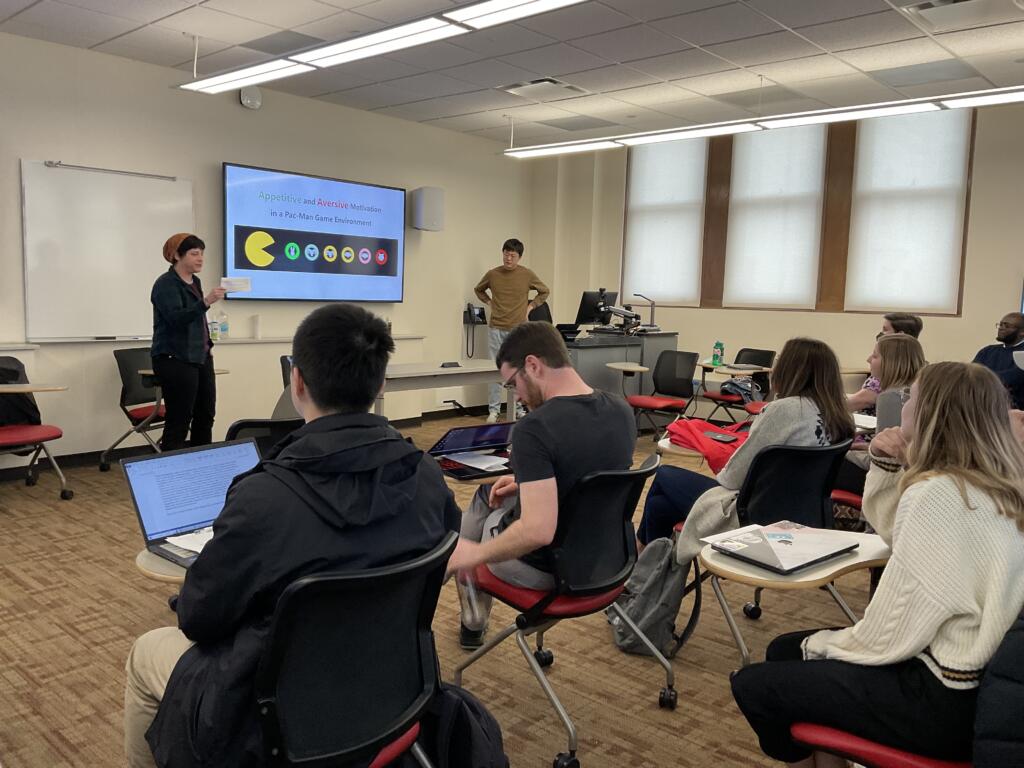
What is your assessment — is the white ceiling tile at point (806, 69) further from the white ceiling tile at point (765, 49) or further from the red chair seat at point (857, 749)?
the red chair seat at point (857, 749)

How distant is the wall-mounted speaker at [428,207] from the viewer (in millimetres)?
7750

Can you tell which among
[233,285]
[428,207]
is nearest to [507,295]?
[428,207]

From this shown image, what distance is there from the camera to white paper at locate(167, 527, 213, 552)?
1832mm

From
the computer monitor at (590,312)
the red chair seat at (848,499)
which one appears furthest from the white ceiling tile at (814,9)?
the computer monitor at (590,312)

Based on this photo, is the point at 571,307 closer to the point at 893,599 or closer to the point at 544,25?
the point at 544,25

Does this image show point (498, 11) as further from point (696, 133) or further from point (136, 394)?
point (136, 394)

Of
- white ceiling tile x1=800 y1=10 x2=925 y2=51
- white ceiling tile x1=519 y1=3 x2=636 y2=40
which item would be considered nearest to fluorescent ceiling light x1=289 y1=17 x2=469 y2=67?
white ceiling tile x1=519 y1=3 x2=636 y2=40

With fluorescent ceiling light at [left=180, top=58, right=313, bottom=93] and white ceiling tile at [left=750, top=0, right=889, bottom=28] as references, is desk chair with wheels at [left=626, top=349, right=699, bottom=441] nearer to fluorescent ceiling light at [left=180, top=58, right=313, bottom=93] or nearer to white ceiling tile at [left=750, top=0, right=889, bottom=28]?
white ceiling tile at [left=750, top=0, right=889, bottom=28]

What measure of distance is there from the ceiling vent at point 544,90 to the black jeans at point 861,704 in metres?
5.39

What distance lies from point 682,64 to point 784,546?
456cm

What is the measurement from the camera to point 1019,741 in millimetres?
1285

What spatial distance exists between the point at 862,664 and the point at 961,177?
6.72 m

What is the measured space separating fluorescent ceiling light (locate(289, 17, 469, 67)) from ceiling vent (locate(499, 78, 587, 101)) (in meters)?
1.79

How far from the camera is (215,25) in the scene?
5.09 metres
